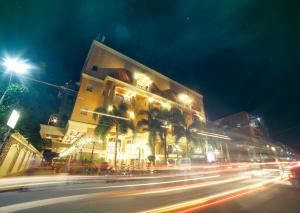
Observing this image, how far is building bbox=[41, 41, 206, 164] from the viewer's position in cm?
2569

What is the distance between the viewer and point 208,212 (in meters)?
5.56

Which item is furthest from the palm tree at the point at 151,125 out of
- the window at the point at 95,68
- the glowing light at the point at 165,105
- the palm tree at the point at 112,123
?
the window at the point at 95,68

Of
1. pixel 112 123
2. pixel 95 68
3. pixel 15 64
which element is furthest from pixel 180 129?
pixel 15 64

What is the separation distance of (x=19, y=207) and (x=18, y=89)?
14.1 metres

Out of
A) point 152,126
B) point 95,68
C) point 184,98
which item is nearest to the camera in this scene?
point 152,126

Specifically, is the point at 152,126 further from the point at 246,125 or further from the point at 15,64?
the point at 246,125

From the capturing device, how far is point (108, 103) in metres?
27.4

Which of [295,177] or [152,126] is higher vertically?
A: [152,126]

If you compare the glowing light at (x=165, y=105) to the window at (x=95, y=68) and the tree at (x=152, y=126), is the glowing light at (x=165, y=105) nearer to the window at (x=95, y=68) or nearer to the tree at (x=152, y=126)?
the tree at (x=152, y=126)

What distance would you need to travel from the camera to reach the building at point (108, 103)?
25688 millimetres

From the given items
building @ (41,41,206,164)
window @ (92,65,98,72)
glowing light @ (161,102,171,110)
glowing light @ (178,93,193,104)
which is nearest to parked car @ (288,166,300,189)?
building @ (41,41,206,164)

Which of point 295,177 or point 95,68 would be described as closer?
point 295,177

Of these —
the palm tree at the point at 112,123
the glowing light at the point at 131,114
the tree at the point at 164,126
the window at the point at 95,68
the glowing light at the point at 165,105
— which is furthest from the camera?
the glowing light at the point at 165,105

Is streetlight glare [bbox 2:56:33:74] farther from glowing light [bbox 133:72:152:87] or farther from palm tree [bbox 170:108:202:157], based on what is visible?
glowing light [bbox 133:72:152:87]
